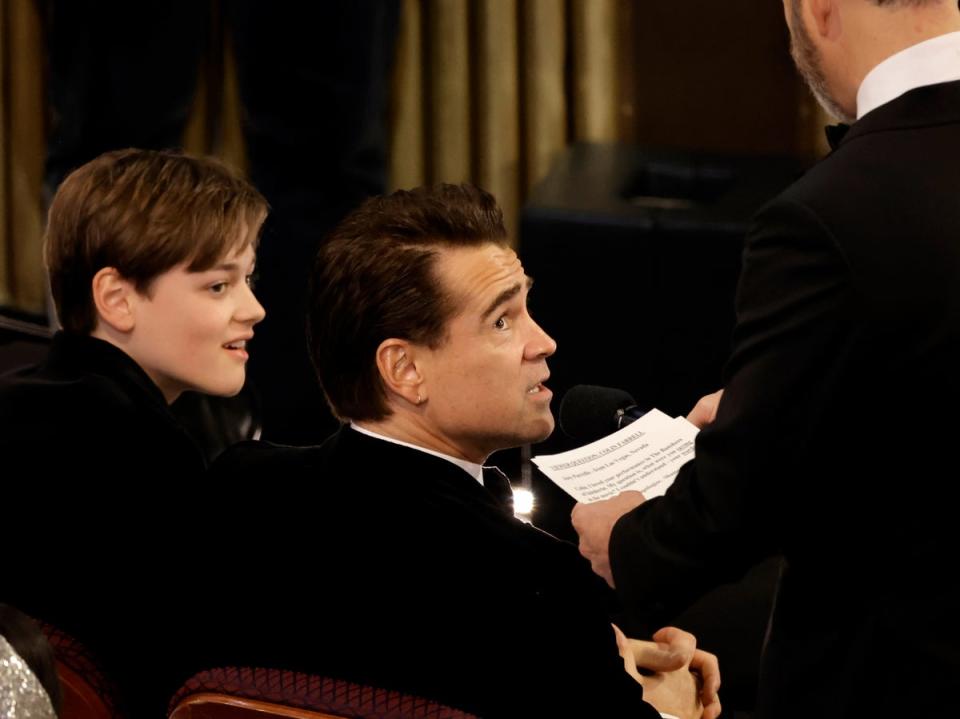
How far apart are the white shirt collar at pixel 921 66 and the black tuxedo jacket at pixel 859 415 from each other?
0.01 m

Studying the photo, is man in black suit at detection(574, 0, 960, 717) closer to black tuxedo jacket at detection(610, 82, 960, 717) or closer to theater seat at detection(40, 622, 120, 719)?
black tuxedo jacket at detection(610, 82, 960, 717)

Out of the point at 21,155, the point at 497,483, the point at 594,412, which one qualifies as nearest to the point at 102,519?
the point at 497,483

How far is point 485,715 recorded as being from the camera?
1.16 meters

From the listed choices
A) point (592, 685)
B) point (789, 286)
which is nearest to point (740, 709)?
point (592, 685)

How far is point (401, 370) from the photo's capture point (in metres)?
1.43

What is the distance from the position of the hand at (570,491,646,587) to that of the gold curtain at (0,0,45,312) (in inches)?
113

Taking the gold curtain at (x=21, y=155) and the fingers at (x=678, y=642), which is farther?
the gold curtain at (x=21, y=155)

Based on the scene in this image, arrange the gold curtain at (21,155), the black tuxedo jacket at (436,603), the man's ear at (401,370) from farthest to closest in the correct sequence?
the gold curtain at (21,155) → the man's ear at (401,370) → the black tuxedo jacket at (436,603)

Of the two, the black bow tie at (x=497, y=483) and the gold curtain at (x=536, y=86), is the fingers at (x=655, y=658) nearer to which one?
the black bow tie at (x=497, y=483)

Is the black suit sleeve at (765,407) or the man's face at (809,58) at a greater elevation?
the man's face at (809,58)

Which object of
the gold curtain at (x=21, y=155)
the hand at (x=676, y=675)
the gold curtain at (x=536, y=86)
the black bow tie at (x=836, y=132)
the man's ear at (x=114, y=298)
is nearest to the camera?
the black bow tie at (x=836, y=132)

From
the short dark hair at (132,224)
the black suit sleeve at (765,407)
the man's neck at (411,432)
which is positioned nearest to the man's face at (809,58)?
the black suit sleeve at (765,407)

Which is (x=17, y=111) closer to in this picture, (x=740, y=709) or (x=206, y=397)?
(x=206, y=397)

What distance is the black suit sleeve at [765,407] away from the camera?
115 cm
